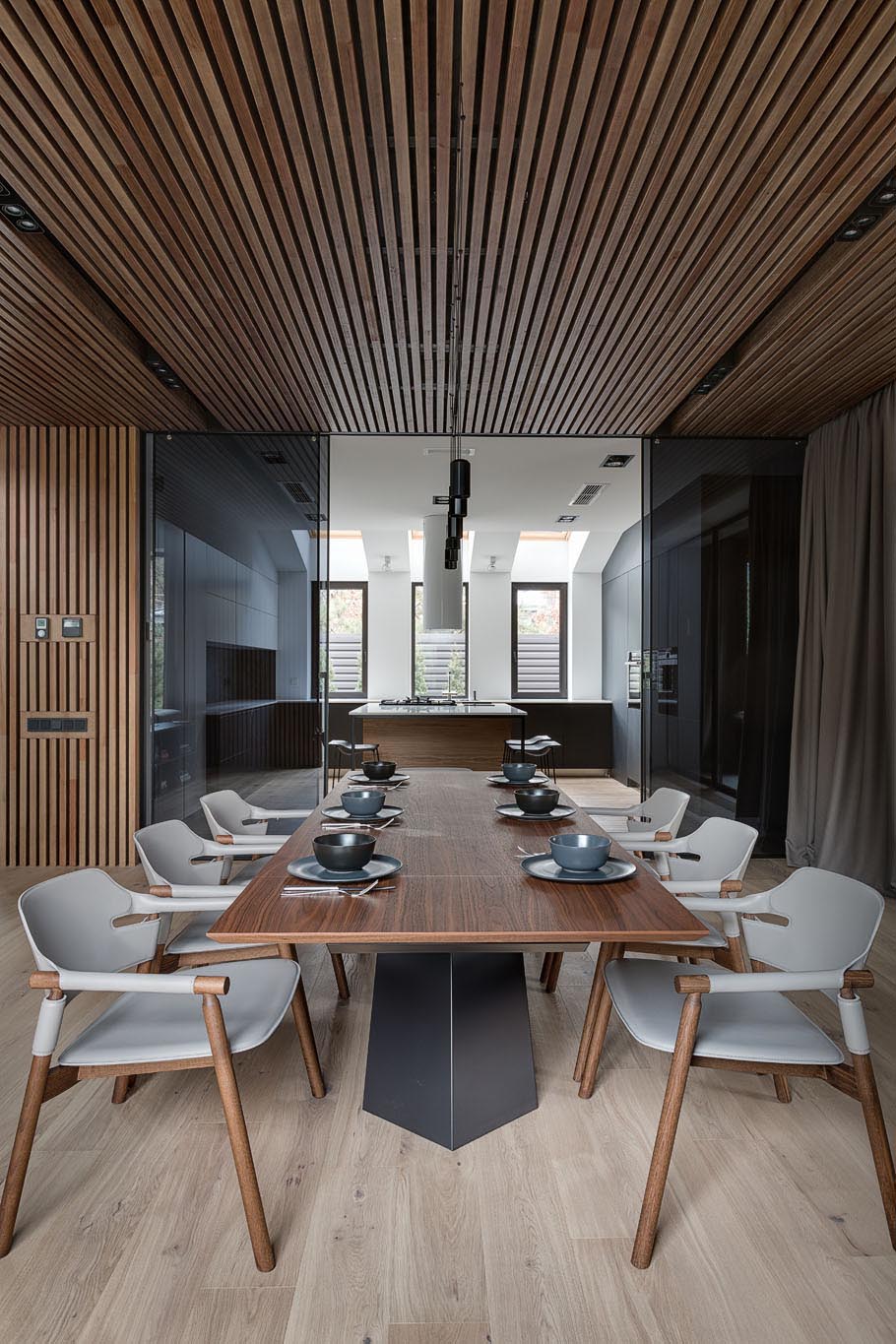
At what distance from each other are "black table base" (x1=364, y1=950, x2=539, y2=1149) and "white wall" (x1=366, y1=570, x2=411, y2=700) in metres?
8.38

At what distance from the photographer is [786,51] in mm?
2141

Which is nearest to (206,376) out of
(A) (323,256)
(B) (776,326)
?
(A) (323,256)

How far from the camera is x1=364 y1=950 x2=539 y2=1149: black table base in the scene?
2248mm

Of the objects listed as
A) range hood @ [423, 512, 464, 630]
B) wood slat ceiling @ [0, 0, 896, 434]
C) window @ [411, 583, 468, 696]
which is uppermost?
wood slat ceiling @ [0, 0, 896, 434]

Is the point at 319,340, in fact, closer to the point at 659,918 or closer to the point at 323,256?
the point at 323,256

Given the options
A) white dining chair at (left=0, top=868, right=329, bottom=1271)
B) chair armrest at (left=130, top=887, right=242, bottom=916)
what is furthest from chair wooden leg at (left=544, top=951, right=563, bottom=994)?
chair armrest at (left=130, top=887, right=242, bottom=916)

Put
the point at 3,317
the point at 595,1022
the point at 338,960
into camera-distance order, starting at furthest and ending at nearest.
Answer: the point at 3,317 → the point at 338,960 → the point at 595,1022

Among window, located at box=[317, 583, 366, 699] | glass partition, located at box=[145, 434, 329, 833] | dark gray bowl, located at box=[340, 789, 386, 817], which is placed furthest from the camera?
window, located at box=[317, 583, 366, 699]

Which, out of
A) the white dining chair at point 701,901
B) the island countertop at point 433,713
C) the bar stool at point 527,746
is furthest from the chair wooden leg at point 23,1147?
the bar stool at point 527,746

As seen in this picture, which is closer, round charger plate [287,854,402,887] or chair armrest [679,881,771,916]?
round charger plate [287,854,402,887]

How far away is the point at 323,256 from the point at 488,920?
2671 mm

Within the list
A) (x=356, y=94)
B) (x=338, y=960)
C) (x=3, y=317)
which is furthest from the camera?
(x=3, y=317)

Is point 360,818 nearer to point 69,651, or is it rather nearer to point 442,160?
point 442,160

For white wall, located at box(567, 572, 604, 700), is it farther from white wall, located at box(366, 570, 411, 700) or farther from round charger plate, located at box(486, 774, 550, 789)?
round charger plate, located at box(486, 774, 550, 789)
